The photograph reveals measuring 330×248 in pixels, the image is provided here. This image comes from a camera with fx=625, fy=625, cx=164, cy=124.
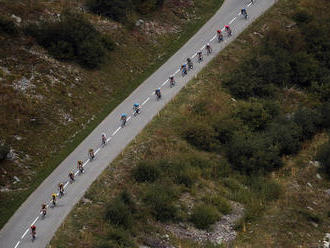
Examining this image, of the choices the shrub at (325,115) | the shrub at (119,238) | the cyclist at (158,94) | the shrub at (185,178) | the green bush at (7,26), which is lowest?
the shrub at (325,115)

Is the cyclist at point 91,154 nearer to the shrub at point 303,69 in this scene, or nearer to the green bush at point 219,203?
the green bush at point 219,203

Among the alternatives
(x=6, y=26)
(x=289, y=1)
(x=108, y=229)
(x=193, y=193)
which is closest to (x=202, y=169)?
(x=193, y=193)

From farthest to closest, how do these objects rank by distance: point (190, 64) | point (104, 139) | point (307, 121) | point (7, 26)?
point (190, 64)
point (7, 26)
point (307, 121)
point (104, 139)

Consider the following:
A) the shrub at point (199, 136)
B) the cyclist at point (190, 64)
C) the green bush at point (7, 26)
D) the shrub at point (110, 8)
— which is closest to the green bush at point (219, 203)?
the shrub at point (199, 136)

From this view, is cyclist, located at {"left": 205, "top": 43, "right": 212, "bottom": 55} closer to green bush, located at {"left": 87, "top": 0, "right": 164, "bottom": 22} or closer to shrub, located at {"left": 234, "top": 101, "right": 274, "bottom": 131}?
shrub, located at {"left": 234, "top": 101, "right": 274, "bottom": 131}

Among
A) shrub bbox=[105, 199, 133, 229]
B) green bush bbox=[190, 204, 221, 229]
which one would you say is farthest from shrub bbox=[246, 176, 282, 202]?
shrub bbox=[105, 199, 133, 229]

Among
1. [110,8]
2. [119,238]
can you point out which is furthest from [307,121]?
[110,8]

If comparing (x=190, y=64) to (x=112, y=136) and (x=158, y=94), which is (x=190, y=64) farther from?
(x=112, y=136)
